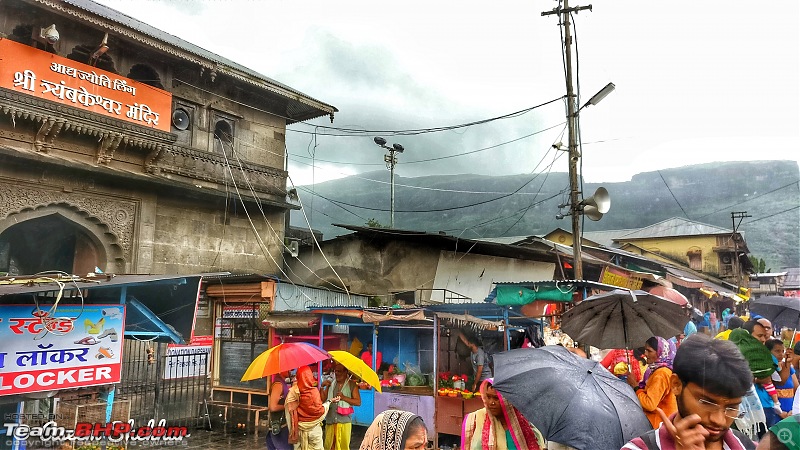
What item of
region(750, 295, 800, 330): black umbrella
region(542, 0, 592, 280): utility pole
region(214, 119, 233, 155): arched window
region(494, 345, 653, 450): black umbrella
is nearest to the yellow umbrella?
region(494, 345, 653, 450): black umbrella

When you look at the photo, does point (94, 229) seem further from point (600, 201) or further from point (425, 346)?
point (600, 201)

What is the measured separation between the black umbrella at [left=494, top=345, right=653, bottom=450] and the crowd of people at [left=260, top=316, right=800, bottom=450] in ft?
0.80

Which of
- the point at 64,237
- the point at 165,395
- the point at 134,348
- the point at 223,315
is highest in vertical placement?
the point at 64,237

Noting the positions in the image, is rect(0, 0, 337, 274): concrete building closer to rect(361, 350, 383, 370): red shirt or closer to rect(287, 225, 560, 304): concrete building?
rect(287, 225, 560, 304): concrete building

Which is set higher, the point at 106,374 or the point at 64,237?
the point at 64,237

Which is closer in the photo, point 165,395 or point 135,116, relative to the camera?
point 165,395

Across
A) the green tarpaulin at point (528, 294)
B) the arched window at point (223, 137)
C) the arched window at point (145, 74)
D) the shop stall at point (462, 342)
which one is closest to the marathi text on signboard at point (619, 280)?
the shop stall at point (462, 342)

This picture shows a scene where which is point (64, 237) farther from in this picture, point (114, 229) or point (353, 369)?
point (353, 369)

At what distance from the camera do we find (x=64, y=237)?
15.6 metres

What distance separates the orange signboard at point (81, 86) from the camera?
483 inches

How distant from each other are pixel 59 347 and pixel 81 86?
31.8ft

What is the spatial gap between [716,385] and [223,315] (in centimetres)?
1373

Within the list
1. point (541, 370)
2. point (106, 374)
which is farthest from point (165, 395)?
point (541, 370)

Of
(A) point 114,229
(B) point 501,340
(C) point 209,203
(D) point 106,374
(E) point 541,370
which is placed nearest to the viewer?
(E) point 541,370
